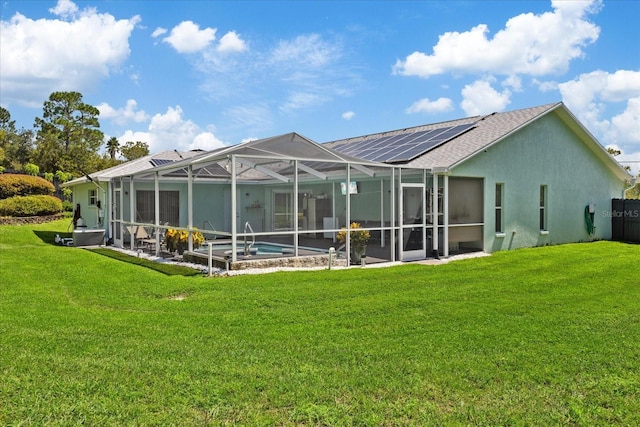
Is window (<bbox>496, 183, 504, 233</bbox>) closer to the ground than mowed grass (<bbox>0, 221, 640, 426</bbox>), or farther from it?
farther from it

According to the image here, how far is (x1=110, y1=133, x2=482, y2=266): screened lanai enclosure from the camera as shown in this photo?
1158cm

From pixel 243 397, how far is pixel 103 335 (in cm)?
265

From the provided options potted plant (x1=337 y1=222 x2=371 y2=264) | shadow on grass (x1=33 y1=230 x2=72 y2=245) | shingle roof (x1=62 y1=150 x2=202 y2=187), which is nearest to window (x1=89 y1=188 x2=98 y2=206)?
shingle roof (x1=62 y1=150 x2=202 y2=187)

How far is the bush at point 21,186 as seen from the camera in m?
24.4

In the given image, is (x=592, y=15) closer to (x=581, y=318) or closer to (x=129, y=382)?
(x=581, y=318)

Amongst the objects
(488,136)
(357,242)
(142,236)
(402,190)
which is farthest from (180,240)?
(488,136)

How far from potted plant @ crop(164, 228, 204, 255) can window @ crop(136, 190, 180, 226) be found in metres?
2.88

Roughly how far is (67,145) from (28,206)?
68.0 ft

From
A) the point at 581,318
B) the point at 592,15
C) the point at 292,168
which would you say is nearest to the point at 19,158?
the point at 292,168

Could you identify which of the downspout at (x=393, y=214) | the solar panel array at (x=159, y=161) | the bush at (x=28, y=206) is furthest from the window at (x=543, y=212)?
the bush at (x=28, y=206)

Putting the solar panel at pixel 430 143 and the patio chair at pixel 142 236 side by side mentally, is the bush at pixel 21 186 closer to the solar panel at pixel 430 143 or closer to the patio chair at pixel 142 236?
the patio chair at pixel 142 236

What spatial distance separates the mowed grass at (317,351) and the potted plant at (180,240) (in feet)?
11.3

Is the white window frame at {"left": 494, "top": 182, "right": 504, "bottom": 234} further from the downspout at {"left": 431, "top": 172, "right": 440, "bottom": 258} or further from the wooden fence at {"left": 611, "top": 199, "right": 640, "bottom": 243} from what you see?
the wooden fence at {"left": 611, "top": 199, "right": 640, "bottom": 243}

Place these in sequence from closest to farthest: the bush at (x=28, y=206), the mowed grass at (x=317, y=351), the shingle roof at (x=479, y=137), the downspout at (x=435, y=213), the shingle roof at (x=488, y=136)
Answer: the mowed grass at (x=317, y=351) → the downspout at (x=435, y=213) → the shingle roof at (x=479, y=137) → the shingle roof at (x=488, y=136) → the bush at (x=28, y=206)
